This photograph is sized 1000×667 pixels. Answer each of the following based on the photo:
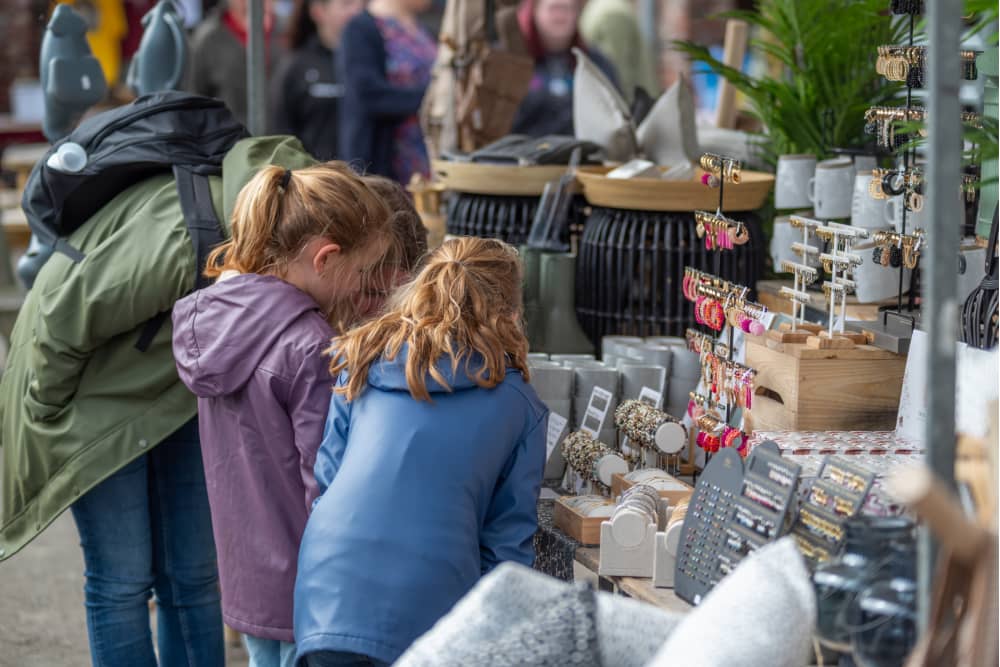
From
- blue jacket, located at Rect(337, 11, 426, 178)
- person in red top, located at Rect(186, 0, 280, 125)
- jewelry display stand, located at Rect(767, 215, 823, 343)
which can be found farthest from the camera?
person in red top, located at Rect(186, 0, 280, 125)

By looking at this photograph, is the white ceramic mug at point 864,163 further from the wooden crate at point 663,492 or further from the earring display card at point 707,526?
the earring display card at point 707,526

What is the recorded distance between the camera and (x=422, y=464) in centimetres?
187

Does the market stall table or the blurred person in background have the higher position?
the blurred person in background

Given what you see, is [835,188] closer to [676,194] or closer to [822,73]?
[676,194]

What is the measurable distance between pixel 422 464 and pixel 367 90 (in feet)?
12.3

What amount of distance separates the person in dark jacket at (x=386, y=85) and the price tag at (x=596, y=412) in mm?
3074

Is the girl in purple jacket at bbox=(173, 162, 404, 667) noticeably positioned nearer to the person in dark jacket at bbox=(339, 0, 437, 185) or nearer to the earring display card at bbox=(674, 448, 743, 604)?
the earring display card at bbox=(674, 448, 743, 604)

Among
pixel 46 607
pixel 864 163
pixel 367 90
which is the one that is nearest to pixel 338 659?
pixel 864 163

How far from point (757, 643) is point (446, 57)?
246 centimetres

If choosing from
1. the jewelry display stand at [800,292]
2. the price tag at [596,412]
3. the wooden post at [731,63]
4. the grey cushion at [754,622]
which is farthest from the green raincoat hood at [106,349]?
the wooden post at [731,63]

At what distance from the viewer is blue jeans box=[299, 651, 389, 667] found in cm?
189

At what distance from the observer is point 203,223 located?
2.44 m

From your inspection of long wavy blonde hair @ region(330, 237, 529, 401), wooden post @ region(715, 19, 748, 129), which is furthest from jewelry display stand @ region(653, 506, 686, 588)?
wooden post @ region(715, 19, 748, 129)

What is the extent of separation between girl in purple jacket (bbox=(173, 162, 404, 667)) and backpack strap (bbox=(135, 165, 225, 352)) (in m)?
Answer: 0.15
